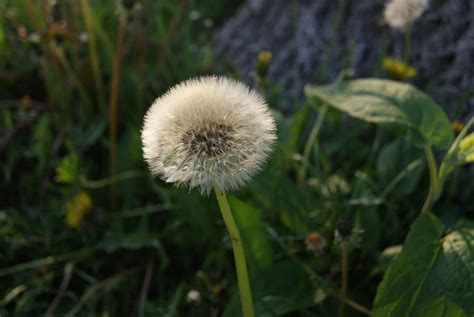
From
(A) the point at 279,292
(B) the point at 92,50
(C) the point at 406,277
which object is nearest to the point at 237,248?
(C) the point at 406,277

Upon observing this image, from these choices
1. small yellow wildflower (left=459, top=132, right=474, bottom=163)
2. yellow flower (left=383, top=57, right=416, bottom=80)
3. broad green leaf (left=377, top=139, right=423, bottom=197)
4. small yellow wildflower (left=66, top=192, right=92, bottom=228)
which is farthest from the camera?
yellow flower (left=383, top=57, right=416, bottom=80)

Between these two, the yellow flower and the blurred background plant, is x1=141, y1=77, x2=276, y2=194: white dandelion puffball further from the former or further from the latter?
the yellow flower

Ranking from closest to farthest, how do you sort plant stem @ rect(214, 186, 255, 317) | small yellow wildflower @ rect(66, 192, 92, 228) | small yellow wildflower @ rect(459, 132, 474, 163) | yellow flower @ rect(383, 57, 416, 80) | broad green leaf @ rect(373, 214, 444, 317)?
1. plant stem @ rect(214, 186, 255, 317)
2. broad green leaf @ rect(373, 214, 444, 317)
3. small yellow wildflower @ rect(459, 132, 474, 163)
4. small yellow wildflower @ rect(66, 192, 92, 228)
5. yellow flower @ rect(383, 57, 416, 80)

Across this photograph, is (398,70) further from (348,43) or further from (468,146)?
(468,146)

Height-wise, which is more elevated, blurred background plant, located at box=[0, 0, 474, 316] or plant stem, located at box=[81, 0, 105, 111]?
plant stem, located at box=[81, 0, 105, 111]

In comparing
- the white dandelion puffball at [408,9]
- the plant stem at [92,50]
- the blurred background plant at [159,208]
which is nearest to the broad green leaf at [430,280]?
the blurred background plant at [159,208]

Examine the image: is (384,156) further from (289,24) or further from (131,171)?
(289,24)

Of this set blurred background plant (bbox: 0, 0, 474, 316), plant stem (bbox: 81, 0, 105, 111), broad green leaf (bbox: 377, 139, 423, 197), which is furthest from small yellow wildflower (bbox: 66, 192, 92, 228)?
broad green leaf (bbox: 377, 139, 423, 197)
